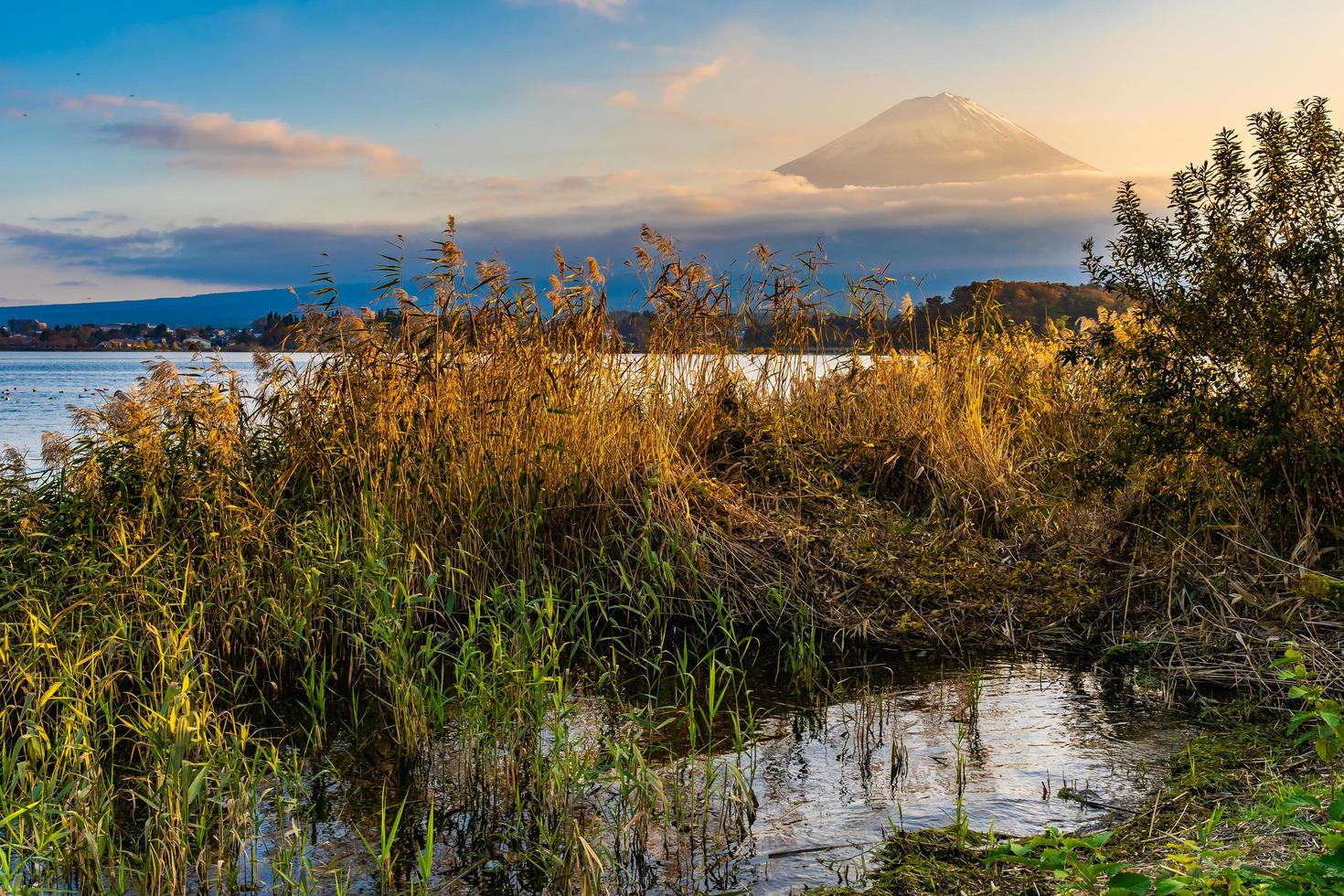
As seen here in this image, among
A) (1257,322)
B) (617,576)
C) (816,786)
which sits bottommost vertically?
(816,786)

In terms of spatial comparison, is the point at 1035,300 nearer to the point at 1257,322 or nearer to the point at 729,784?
the point at 1257,322

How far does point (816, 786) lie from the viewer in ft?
14.4

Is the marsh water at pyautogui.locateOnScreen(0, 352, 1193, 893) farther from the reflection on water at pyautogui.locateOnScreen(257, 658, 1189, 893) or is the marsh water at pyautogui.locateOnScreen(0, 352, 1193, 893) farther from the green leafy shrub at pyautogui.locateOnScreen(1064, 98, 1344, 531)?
the green leafy shrub at pyautogui.locateOnScreen(1064, 98, 1344, 531)

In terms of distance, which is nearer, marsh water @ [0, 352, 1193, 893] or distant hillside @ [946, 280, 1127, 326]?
marsh water @ [0, 352, 1193, 893]

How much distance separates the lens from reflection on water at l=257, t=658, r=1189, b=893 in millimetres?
3729

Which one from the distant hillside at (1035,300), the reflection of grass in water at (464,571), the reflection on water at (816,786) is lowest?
Result: the reflection on water at (816,786)

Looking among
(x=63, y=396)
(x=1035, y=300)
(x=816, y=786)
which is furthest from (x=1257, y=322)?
(x=63, y=396)

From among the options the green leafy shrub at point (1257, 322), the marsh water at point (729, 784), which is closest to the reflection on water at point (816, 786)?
the marsh water at point (729, 784)

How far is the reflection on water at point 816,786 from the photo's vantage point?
12.2 feet

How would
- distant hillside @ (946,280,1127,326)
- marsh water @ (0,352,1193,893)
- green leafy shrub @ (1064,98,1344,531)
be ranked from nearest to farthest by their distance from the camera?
marsh water @ (0,352,1193,893) < green leafy shrub @ (1064,98,1344,531) < distant hillside @ (946,280,1127,326)

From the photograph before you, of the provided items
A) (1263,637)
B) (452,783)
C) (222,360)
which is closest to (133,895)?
(452,783)

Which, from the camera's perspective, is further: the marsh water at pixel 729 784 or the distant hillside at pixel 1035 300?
the distant hillside at pixel 1035 300

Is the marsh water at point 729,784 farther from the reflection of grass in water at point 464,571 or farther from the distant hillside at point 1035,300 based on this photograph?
the distant hillside at point 1035,300

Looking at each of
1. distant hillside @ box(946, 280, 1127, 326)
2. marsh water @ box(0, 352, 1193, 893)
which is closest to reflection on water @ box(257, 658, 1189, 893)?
marsh water @ box(0, 352, 1193, 893)
